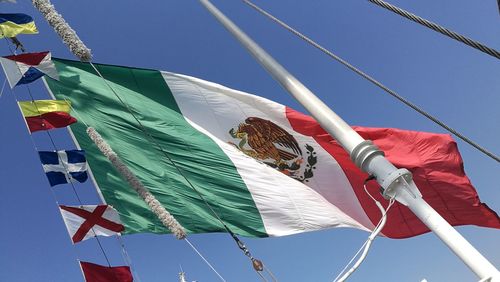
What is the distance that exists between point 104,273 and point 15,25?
21.6 ft

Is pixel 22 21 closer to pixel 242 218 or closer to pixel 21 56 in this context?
pixel 21 56

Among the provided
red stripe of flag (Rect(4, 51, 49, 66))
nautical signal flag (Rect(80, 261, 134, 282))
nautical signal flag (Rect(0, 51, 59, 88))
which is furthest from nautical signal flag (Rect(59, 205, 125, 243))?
red stripe of flag (Rect(4, 51, 49, 66))

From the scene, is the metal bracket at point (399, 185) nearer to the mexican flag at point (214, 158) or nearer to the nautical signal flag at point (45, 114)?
the mexican flag at point (214, 158)

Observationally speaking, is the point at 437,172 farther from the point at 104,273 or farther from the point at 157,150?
the point at 104,273

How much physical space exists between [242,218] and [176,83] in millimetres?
3762

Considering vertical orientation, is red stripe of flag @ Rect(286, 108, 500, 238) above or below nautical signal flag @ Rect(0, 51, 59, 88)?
above

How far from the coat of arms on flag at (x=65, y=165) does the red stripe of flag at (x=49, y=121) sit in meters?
0.77

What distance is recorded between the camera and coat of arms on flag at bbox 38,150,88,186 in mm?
11969

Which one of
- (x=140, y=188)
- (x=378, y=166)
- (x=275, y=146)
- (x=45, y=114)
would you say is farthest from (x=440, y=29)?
(x=45, y=114)

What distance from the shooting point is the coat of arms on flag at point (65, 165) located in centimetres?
1197

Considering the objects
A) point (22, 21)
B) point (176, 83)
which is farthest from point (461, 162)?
point (22, 21)

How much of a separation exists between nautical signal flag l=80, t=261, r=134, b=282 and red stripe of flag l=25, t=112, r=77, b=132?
3.42 metres

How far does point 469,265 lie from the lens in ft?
16.6

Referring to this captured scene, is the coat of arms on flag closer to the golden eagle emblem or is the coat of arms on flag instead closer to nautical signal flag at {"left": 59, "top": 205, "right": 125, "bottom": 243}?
nautical signal flag at {"left": 59, "top": 205, "right": 125, "bottom": 243}
